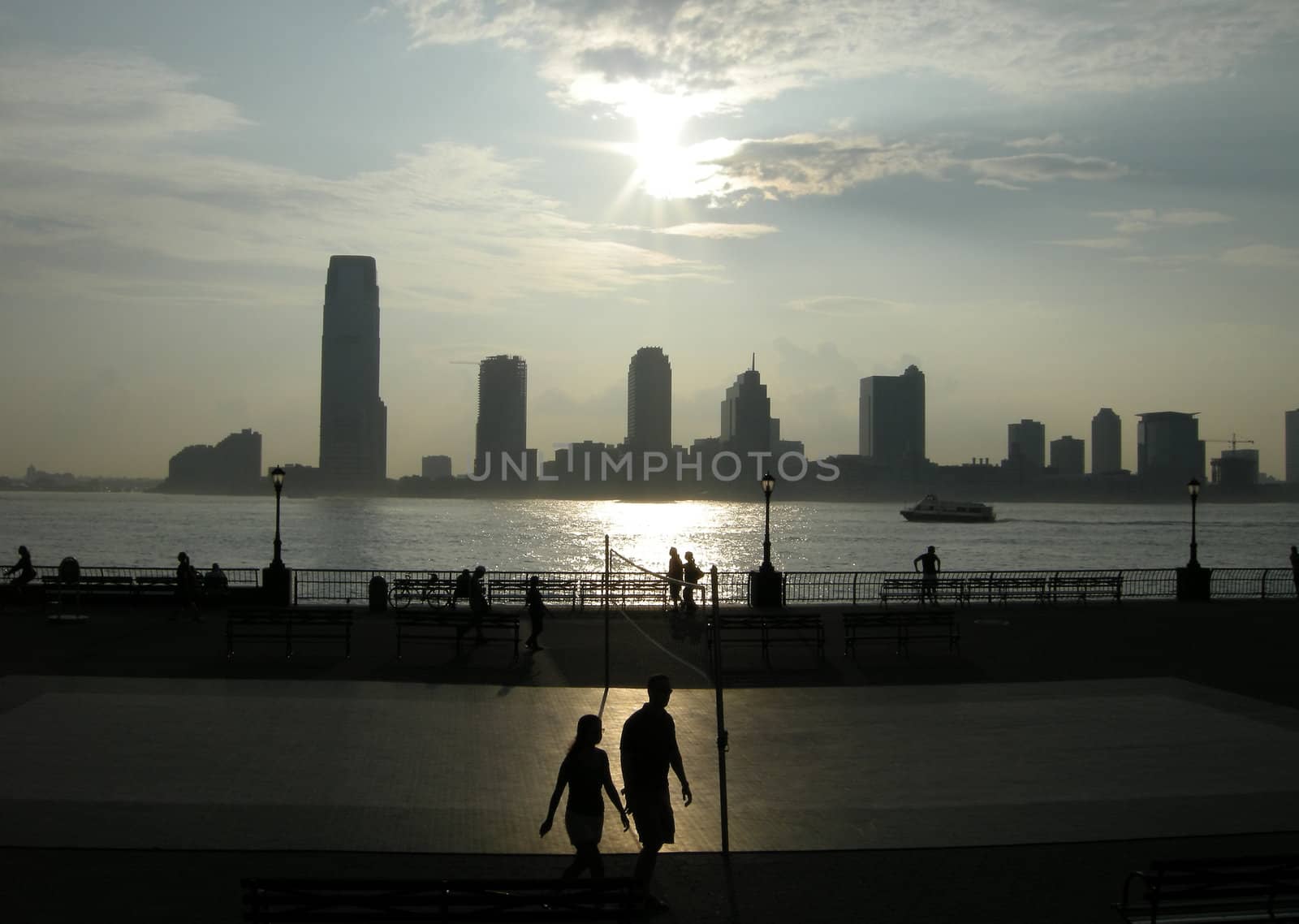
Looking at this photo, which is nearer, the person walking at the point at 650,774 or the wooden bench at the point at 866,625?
the person walking at the point at 650,774

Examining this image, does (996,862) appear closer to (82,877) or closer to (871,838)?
(871,838)

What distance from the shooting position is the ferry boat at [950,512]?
614ft

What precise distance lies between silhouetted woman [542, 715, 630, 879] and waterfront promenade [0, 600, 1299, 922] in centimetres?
103

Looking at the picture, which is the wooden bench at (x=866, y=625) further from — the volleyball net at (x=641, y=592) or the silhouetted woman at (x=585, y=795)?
the silhouetted woman at (x=585, y=795)

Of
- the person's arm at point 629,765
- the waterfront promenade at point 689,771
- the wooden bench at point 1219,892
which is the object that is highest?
the person's arm at point 629,765

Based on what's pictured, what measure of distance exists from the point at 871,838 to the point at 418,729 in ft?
20.9

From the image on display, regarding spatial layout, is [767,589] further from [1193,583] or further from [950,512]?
[950,512]

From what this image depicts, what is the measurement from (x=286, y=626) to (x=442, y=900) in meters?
15.9

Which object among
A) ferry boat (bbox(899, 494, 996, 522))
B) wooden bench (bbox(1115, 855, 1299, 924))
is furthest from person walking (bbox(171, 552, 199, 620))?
ferry boat (bbox(899, 494, 996, 522))

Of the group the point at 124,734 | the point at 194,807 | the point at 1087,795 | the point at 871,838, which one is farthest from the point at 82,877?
the point at 1087,795

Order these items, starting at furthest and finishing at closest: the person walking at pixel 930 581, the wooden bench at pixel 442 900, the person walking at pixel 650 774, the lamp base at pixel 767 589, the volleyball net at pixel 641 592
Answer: the person walking at pixel 930 581 → the lamp base at pixel 767 589 → the volleyball net at pixel 641 592 → the person walking at pixel 650 774 → the wooden bench at pixel 442 900

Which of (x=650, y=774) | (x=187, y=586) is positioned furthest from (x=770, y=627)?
(x=187, y=586)

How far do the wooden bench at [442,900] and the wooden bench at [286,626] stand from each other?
13868 millimetres

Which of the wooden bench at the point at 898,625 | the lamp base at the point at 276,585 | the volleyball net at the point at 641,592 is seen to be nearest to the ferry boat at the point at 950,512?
the volleyball net at the point at 641,592
